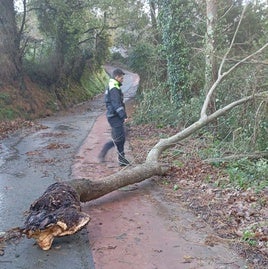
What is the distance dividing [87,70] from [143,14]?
11350 mm

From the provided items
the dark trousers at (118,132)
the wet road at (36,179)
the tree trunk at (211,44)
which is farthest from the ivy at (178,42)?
the dark trousers at (118,132)

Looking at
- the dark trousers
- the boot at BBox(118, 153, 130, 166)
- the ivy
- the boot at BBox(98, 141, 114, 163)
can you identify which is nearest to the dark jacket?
the dark trousers

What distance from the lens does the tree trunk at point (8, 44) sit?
19422 millimetres

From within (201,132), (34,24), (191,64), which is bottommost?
(201,132)

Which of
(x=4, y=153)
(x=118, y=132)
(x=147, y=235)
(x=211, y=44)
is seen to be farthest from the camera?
(x=211, y=44)

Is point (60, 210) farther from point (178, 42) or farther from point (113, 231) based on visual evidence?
point (178, 42)

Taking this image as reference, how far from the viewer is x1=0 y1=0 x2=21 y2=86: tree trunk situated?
1942 centimetres

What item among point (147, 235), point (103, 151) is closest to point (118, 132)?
point (103, 151)

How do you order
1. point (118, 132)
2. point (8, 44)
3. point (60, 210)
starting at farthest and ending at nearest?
point (8, 44) < point (118, 132) < point (60, 210)

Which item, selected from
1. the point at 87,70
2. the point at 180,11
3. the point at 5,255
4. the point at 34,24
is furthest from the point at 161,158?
the point at 87,70

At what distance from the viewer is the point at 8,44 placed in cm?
1973

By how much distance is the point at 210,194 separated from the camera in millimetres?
6598

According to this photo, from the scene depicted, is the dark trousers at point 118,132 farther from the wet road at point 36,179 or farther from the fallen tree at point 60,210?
the fallen tree at point 60,210

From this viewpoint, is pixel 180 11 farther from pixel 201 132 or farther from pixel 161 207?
pixel 161 207
